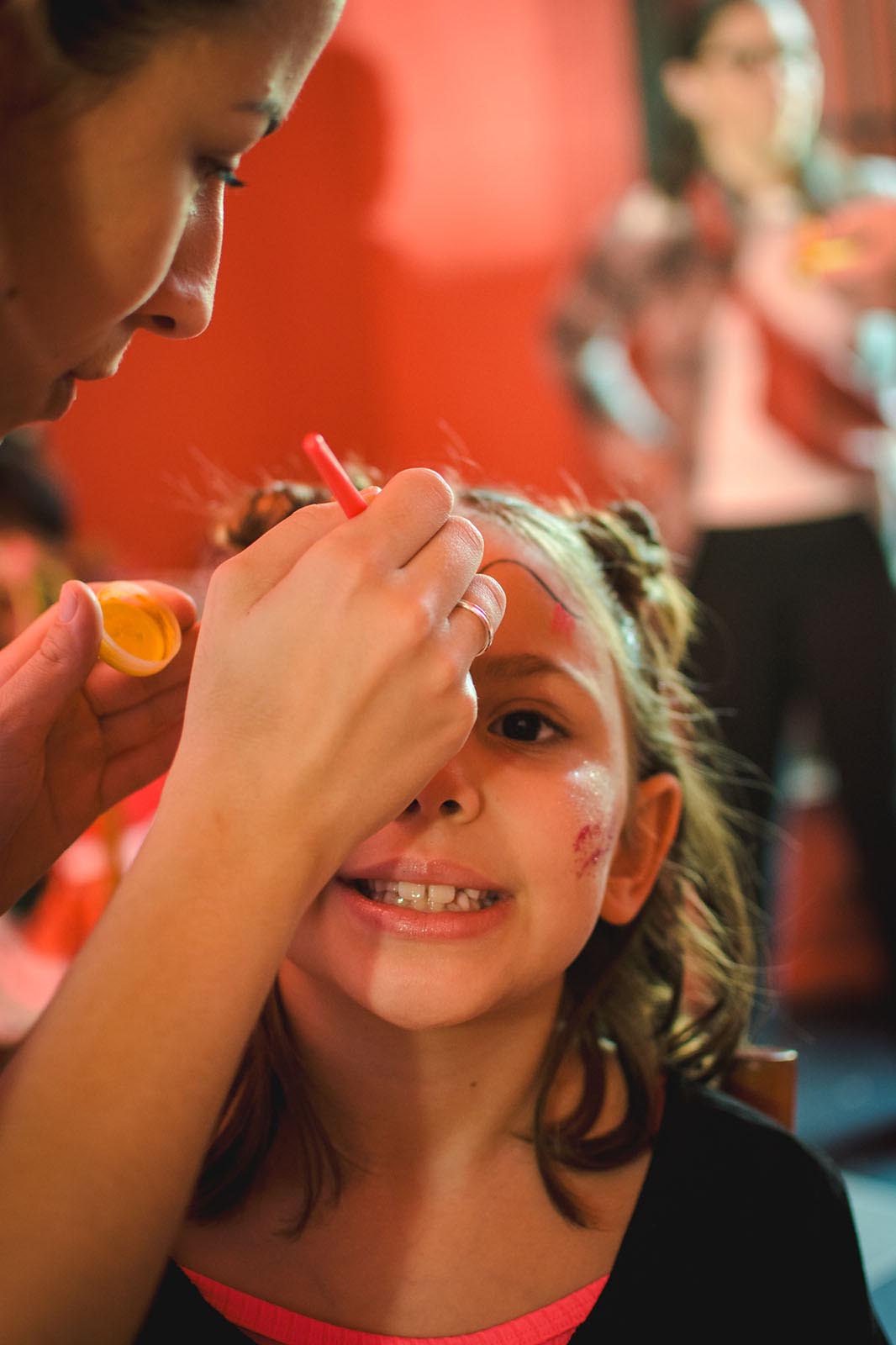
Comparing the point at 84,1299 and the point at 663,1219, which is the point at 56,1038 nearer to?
the point at 84,1299

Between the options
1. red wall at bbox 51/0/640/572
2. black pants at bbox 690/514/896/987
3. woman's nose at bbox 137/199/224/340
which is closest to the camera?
woman's nose at bbox 137/199/224/340

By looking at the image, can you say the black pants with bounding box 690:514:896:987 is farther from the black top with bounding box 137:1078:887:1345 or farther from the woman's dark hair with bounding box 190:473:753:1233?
the black top with bounding box 137:1078:887:1345

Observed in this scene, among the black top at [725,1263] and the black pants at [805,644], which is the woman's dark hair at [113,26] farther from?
the black pants at [805,644]

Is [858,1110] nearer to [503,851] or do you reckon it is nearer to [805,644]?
[805,644]

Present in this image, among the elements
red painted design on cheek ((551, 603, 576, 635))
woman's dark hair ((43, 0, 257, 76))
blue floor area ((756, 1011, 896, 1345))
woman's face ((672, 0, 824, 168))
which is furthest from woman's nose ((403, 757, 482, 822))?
woman's face ((672, 0, 824, 168))

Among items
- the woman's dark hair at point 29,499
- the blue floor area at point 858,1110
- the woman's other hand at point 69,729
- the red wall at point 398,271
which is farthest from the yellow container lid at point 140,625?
the red wall at point 398,271

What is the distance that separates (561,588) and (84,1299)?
562 millimetres

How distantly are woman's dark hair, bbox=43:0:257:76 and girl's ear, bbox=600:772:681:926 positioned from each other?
1.94ft

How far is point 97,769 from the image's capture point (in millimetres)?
810

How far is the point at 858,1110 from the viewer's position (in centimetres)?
202

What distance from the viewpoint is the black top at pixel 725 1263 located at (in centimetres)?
70

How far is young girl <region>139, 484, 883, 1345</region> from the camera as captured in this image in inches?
28.1

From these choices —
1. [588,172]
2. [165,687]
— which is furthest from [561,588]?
[588,172]

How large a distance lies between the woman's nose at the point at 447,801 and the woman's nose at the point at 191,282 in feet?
0.95
